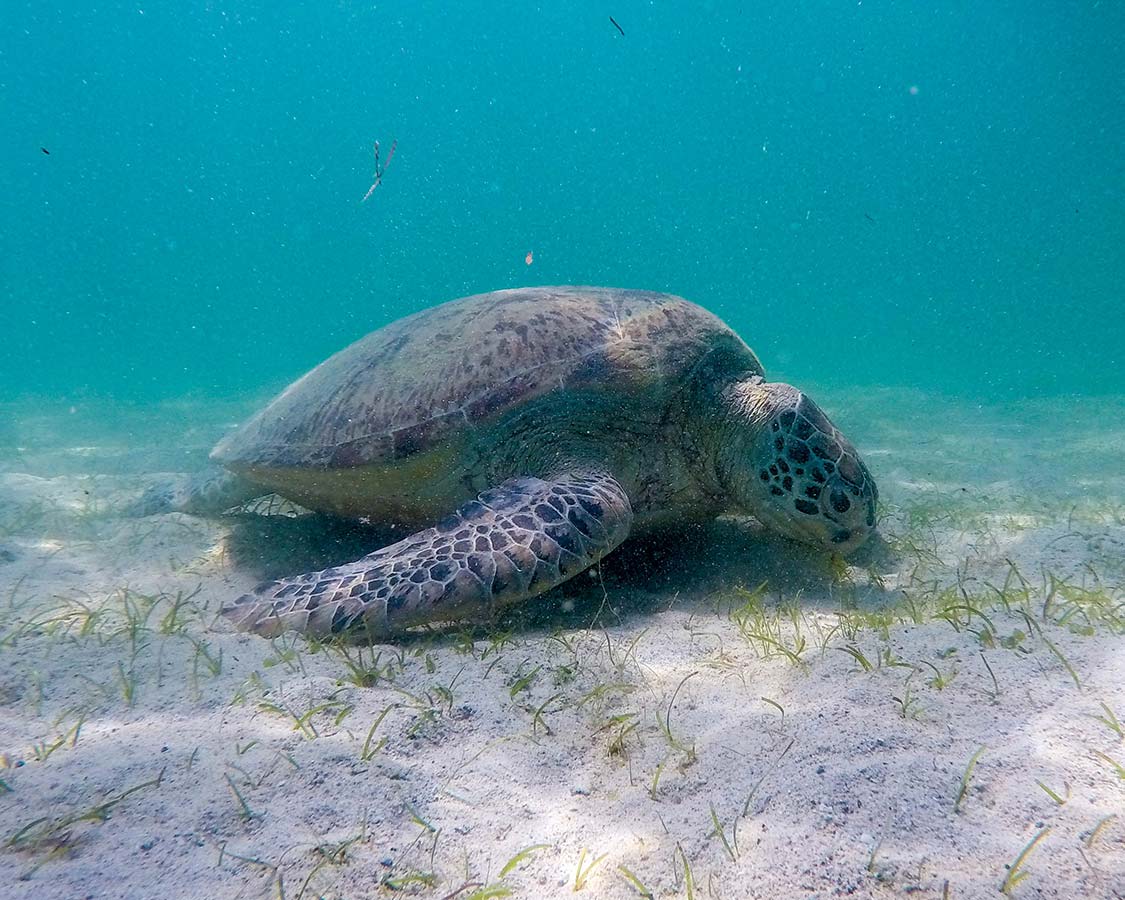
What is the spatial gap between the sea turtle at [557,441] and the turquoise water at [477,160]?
61.3 metres

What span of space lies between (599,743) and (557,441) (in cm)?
209

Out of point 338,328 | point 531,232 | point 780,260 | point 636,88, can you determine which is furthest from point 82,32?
point 780,260

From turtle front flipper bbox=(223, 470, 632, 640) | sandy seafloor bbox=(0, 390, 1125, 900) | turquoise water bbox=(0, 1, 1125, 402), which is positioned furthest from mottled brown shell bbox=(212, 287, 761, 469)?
turquoise water bbox=(0, 1, 1125, 402)

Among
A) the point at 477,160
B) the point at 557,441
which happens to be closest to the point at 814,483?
the point at 557,441

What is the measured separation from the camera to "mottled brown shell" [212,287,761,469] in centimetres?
364

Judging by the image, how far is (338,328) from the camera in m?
88.5

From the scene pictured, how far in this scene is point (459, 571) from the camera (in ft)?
8.77

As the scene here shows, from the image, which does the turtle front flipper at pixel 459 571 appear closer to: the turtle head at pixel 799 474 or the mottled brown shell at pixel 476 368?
the mottled brown shell at pixel 476 368

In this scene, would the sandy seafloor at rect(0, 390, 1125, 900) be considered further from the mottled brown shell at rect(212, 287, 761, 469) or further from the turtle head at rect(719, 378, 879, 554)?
the mottled brown shell at rect(212, 287, 761, 469)

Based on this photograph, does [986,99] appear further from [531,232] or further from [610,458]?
[610,458]

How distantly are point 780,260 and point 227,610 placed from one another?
412 ft

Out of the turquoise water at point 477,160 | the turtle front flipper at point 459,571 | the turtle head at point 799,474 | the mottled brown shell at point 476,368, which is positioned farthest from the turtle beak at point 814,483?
the turquoise water at point 477,160

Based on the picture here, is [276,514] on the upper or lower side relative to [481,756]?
upper

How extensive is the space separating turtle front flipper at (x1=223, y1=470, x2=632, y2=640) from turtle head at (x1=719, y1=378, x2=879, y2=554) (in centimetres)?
94
